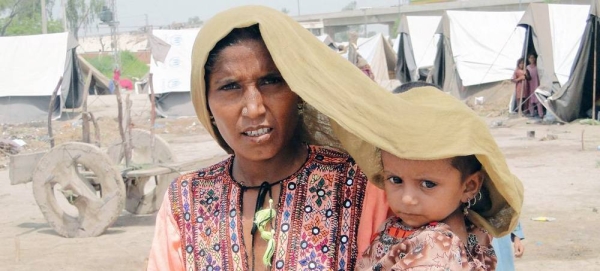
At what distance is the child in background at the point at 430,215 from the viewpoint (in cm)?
174

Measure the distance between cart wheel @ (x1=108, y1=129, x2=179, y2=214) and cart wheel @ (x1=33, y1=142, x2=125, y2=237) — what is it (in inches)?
22.1

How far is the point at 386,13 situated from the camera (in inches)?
2131

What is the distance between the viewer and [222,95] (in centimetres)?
196

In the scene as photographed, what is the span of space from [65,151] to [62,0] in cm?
3301

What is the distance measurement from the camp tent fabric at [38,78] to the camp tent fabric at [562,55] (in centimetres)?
1131

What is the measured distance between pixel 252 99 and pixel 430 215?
498 mm

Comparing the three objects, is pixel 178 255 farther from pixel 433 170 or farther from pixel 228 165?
pixel 433 170

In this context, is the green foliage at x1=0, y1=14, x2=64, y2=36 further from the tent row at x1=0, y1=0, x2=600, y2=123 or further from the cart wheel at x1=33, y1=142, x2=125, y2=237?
the cart wheel at x1=33, y1=142, x2=125, y2=237

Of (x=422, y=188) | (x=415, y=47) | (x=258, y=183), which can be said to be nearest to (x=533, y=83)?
(x=415, y=47)

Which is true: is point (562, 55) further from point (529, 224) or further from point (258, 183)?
point (258, 183)

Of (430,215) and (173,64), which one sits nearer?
(430,215)

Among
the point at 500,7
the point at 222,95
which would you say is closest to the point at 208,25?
the point at 222,95

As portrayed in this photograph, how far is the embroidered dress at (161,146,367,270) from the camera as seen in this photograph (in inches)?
77.0

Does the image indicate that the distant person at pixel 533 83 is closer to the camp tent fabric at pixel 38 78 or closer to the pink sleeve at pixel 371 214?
the camp tent fabric at pixel 38 78
